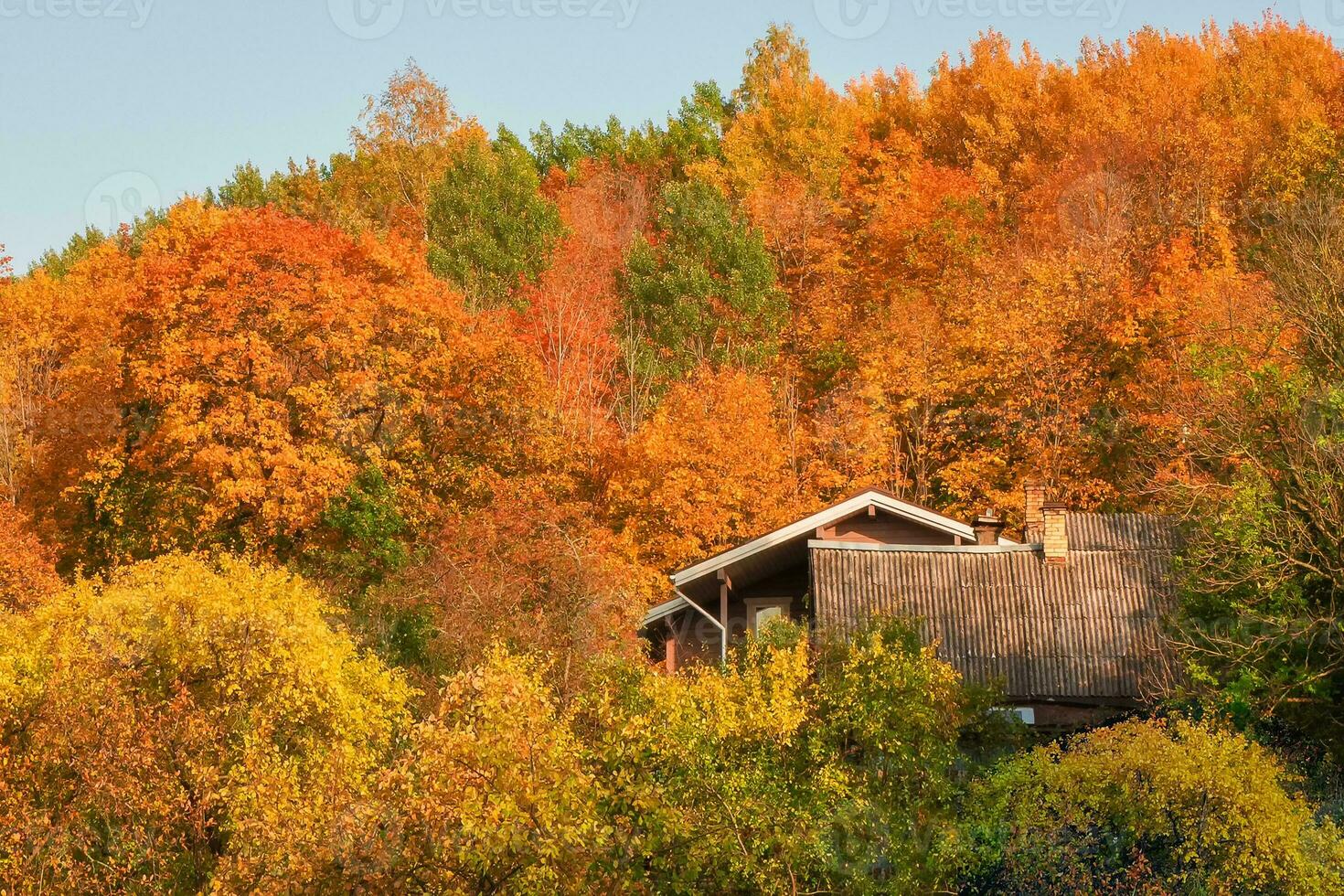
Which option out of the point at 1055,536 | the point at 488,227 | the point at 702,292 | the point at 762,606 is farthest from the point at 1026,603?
the point at 488,227

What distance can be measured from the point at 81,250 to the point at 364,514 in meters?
54.5

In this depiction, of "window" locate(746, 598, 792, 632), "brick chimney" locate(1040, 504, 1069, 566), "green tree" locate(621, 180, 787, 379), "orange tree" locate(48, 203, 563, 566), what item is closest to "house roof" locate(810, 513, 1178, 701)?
"brick chimney" locate(1040, 504, 1069, 566)

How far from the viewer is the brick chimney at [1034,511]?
35.2m

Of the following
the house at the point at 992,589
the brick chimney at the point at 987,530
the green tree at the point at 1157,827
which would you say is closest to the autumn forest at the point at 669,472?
the green tree at the point at 1157,827

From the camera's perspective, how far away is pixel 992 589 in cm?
3291

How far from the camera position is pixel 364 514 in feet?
137

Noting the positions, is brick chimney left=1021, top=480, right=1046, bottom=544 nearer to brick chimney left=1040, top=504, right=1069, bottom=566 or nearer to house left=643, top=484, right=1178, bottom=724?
house left=643, top=484, right=1178, bottom=724

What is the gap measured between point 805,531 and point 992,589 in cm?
429

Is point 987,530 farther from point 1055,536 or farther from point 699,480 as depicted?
point 699,480

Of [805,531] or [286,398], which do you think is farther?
[286,398]

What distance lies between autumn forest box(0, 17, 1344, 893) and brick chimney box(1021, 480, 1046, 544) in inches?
94.6

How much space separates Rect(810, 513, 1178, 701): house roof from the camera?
31234mm

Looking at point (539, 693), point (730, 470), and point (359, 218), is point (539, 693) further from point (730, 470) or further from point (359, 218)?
point (359, 218)

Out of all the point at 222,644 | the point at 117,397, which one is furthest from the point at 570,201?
Answer: the point at 222,644
